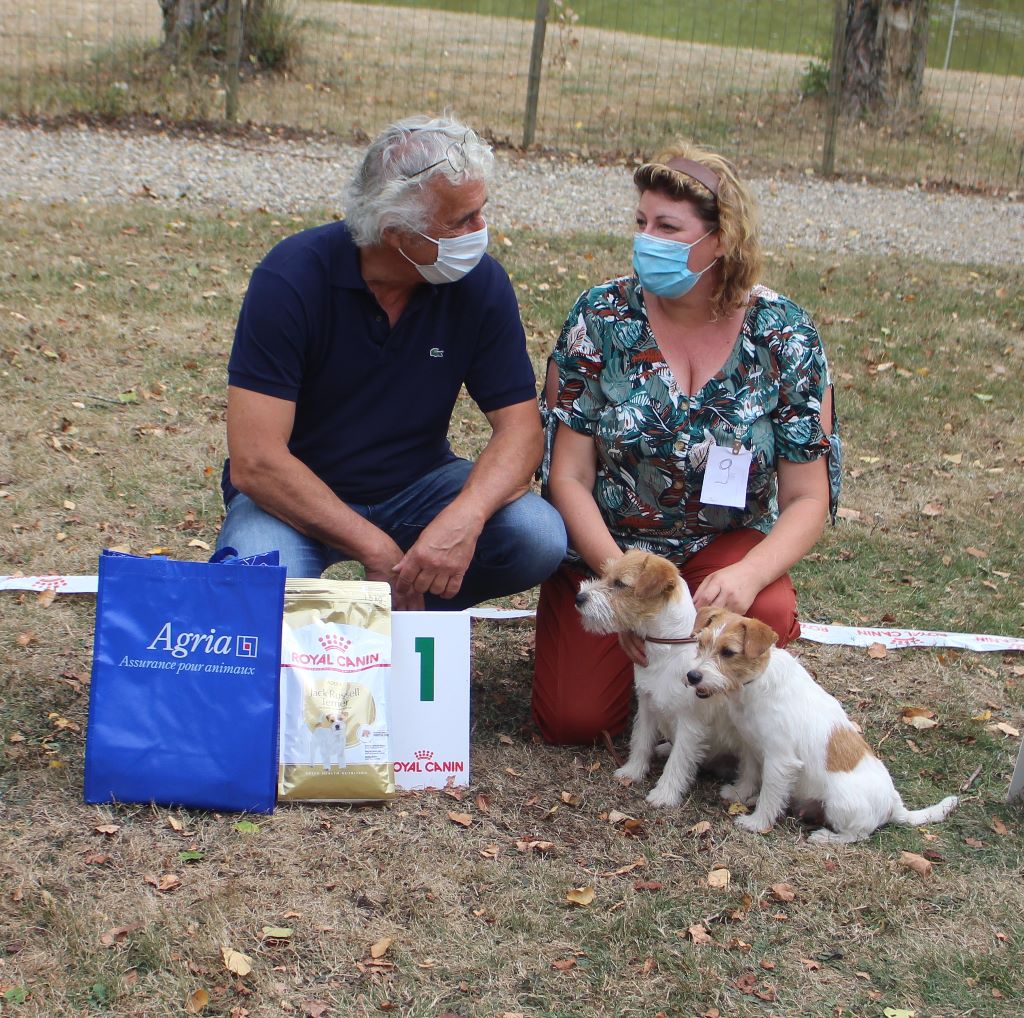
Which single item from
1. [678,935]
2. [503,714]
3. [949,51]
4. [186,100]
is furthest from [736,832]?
[949,51]

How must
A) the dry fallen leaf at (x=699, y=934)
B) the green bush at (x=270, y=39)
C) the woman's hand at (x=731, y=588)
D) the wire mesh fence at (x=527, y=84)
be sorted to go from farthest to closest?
the green bush at (x=270, y=39)
the wire mesh fence at (x=527, y=84)
the woman's hand at (x=731, y=588)
the dry fallen leaf at (x=699, y=934)

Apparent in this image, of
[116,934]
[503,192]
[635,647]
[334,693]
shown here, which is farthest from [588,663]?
[503,192]

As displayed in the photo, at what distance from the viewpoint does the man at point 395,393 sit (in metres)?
3.55

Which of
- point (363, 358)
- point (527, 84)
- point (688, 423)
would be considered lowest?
point (688, 423)

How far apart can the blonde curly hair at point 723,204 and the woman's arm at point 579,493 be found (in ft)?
2.22

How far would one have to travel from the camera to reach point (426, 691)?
354 cm

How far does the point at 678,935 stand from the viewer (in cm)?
309

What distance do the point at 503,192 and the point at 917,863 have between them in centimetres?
959

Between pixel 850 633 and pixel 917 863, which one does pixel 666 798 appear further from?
pixel 850 633

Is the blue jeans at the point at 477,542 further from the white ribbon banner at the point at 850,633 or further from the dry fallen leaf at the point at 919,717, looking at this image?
the dry fallen leaf at the point at 919,717

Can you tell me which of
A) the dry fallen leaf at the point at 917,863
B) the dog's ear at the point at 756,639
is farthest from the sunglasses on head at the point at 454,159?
the dry fallen leaf at the point at 917,863

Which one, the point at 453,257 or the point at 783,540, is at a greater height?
the point at 453,257

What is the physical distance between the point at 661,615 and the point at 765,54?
16.2 meters

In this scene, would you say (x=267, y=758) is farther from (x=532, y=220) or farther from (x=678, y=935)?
(x=532, y=220)
